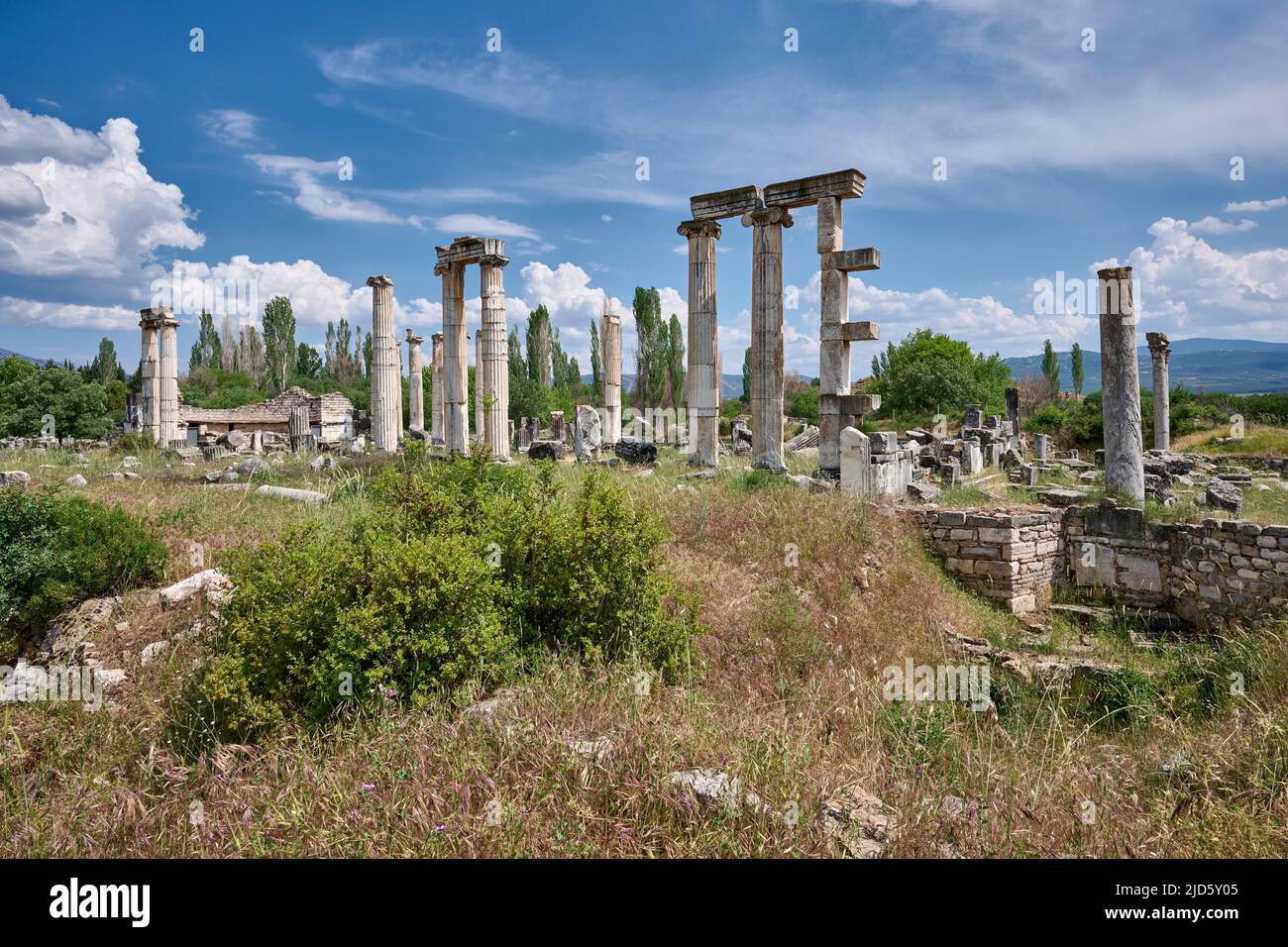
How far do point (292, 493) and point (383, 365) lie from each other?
14346 mm

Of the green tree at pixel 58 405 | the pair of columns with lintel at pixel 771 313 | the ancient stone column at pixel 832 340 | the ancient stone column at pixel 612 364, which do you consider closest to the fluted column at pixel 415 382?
the ancient stone column at pixel 612 364

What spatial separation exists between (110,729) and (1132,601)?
39.9 ft

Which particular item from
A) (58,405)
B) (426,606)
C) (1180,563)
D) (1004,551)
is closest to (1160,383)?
(1180,563)

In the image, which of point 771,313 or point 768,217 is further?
point 771,313

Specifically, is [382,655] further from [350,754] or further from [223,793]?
[223,793]

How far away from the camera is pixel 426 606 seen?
5031 mm

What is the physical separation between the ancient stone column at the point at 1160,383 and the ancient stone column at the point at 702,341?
16876 millimetres

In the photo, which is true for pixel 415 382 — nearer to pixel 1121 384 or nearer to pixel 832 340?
pixel 832 340

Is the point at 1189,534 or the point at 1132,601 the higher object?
the point at 1189,534

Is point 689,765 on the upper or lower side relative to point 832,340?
lower

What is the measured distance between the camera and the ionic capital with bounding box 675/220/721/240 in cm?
1770

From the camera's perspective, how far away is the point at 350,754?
4285mm

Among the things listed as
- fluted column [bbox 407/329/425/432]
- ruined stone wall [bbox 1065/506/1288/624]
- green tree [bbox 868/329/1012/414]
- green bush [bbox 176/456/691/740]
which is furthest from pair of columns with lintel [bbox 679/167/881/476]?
green tree [bbox 868/329/1012/414]
